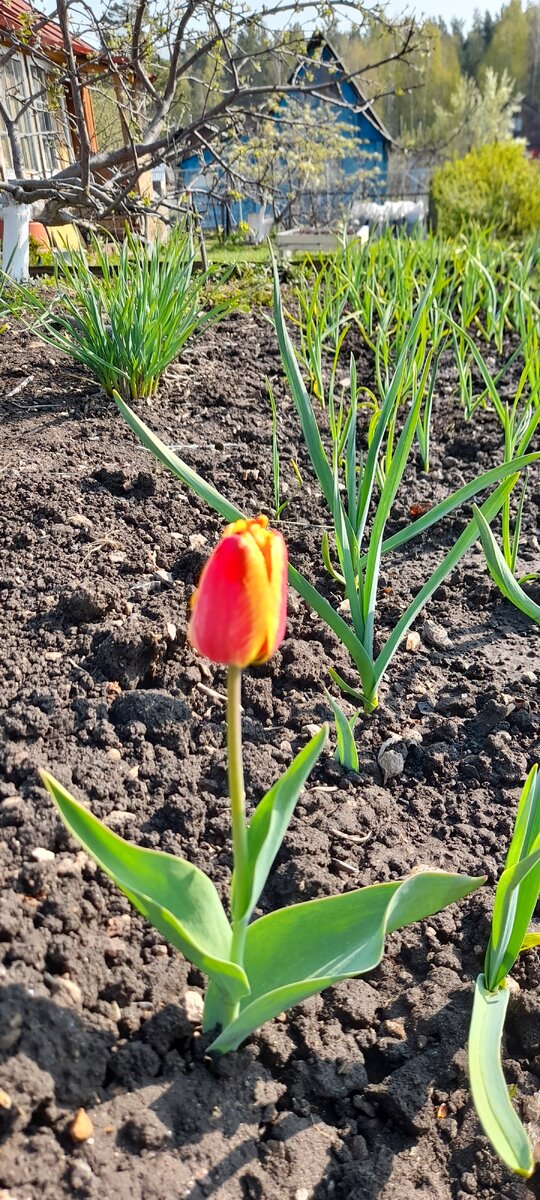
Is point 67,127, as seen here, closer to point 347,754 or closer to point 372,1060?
point 347,754

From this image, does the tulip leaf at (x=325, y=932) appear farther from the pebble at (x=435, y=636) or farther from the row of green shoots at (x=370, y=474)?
the pebble at (x=435, y=636)

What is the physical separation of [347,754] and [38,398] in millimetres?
1825

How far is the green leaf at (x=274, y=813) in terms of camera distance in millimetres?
902

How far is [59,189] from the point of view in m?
4.40

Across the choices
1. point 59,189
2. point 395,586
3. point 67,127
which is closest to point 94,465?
point 395,586

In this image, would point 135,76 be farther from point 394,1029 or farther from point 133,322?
point 394,1029

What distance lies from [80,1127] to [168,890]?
25 centimetres

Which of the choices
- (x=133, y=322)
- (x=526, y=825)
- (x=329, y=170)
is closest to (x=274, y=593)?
(x=526, y=825)

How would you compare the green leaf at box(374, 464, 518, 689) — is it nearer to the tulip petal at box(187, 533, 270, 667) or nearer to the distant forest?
the tulip petal at box(187, 533, 270, 667)

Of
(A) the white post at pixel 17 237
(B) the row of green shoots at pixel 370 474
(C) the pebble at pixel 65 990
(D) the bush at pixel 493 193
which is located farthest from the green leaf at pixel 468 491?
(D) the bush at pixel 493 193

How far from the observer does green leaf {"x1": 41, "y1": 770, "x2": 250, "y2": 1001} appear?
0.86 metres

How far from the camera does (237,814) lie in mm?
855

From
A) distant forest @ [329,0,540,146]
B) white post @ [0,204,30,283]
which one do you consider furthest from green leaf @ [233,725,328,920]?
distant forest @ [329,0,540,146]

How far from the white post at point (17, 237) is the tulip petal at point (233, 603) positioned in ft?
11.5
